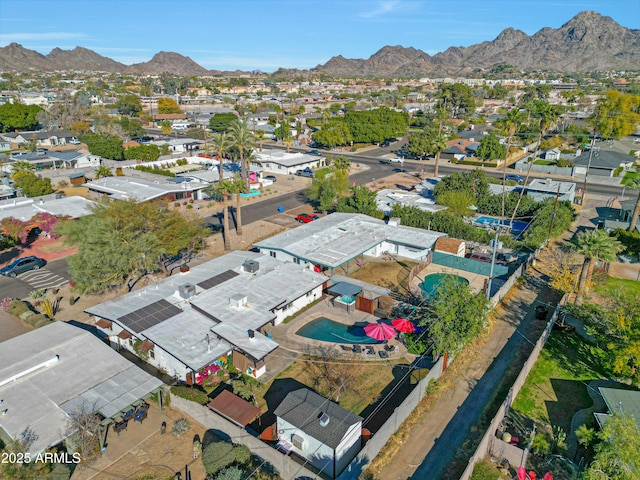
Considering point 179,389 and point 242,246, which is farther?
point 242,246

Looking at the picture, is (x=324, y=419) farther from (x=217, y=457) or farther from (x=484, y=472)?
(x=484, y=472)

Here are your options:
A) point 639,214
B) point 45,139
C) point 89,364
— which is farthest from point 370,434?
point 45,139

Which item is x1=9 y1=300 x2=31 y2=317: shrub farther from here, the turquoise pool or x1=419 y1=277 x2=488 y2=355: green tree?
the turquoise pool

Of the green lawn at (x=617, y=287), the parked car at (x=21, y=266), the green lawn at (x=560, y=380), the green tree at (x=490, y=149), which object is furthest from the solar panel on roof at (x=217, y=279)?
the green tree at (x=490, y=149)

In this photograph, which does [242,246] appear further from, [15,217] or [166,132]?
[166,132]

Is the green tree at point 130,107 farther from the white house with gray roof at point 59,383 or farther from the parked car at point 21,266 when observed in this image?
the white house with gray roof at point 59,383

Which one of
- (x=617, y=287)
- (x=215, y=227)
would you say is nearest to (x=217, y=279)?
(x=215, y=227)
